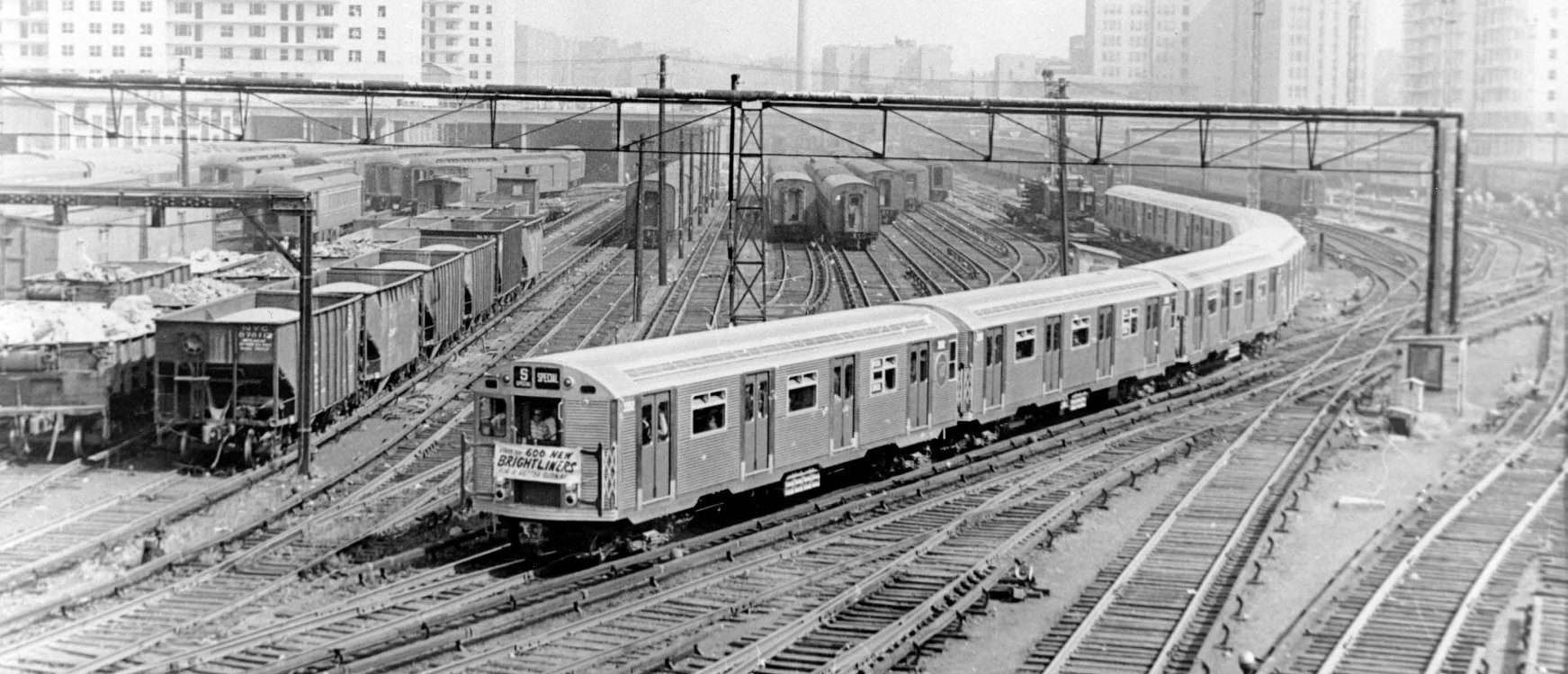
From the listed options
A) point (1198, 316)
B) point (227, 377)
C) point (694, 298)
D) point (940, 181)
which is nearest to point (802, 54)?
point (694, 298)

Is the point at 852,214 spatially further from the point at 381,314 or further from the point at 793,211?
the point at 381,314

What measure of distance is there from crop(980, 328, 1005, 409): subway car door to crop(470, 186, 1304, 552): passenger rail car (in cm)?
3

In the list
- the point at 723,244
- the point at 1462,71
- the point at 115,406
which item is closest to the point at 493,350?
the point at 115,406

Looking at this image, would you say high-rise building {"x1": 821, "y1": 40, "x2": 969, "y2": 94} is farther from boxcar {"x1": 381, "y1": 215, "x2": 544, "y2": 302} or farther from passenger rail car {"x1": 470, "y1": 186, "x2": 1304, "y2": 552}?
passenger rail car {"x1": 470, "y1": 186, "x2": 1304, "y2": 552}

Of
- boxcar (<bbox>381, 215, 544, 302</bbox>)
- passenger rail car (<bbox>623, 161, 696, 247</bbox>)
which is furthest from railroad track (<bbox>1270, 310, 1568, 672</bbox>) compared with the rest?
passenger rail car (<bbox>623, 161, 696, 247</bbox>)

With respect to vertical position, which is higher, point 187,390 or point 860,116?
point 860,116

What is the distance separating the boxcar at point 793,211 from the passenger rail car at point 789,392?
35.2 metres

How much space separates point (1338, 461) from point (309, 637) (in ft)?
57.3

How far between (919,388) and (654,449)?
21.1 ft

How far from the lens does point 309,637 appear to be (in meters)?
14.1

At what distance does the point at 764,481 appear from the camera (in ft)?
62.4

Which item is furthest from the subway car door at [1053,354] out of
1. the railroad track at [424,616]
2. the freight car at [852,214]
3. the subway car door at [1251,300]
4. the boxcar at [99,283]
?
the freight car at [852,214]

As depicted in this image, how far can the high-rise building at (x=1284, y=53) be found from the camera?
5066 cm

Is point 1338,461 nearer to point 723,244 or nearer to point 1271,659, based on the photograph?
point 1271,659
